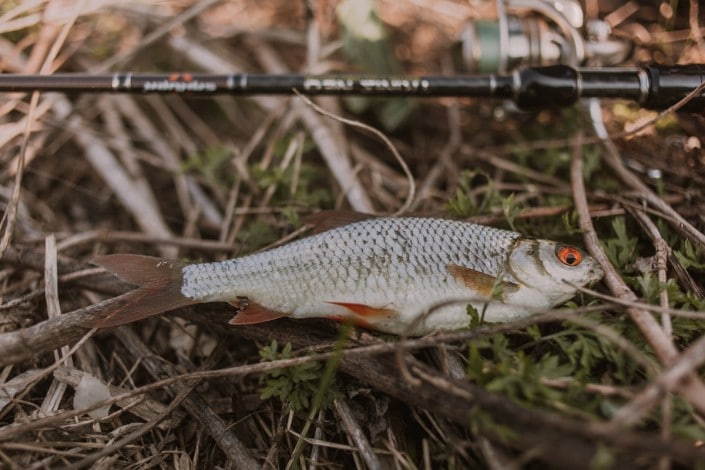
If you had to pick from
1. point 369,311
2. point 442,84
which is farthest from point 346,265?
point 442,84

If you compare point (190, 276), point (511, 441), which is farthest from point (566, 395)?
point (190, 276)

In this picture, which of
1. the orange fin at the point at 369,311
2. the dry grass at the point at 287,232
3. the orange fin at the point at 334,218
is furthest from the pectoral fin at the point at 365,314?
the orange fin at the point at 334,218

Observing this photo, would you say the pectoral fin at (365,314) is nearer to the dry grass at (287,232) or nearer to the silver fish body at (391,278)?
the silver fish body at (391,278)

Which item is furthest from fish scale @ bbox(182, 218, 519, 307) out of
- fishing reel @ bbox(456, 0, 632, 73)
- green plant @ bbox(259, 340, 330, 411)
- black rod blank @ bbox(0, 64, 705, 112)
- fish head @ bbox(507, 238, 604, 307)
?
fishing reel @ bbox(456, 0, 632, 73)

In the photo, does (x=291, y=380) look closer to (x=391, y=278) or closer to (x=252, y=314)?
(x=252, y=314)

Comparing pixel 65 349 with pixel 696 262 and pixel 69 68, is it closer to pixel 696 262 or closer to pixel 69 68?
pixel 69 68

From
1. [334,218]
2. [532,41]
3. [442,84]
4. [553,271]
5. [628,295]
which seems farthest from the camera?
[532,41]
